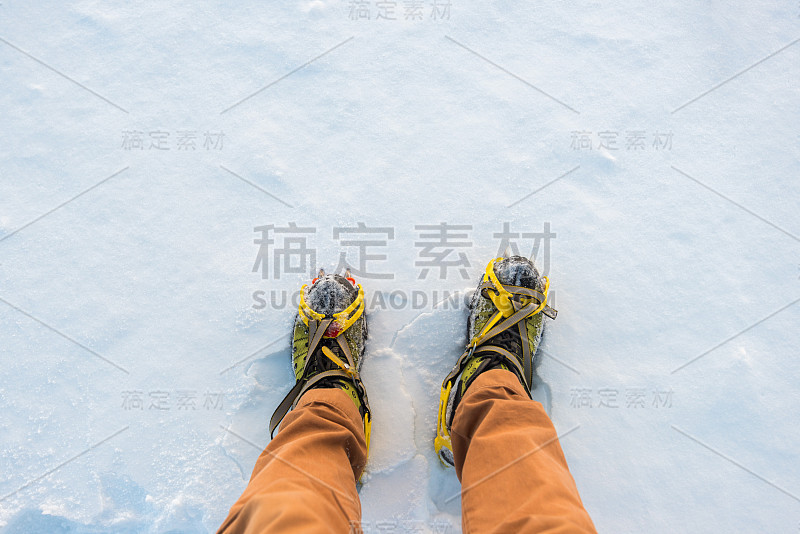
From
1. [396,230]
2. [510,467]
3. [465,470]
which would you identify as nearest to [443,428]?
[465,470]

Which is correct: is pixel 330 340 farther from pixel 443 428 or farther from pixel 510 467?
pixel 510 467

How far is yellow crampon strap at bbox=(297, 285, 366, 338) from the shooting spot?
1.72 meters

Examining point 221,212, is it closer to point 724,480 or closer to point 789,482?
point 724,480

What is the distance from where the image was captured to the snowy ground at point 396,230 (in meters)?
1.67

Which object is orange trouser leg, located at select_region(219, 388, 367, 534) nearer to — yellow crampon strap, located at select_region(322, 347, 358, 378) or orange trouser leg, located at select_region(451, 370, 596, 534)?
yellow crampon strap, located at select_region(322, 347, 358, 378)

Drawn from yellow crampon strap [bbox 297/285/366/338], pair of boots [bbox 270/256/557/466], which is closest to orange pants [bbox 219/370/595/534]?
pair of boots [bbox 270/256/557/466]

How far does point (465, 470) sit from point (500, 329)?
57 cm

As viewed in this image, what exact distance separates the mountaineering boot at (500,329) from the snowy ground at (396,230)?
106 millimetres

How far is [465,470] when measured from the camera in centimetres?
127

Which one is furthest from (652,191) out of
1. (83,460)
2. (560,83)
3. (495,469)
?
(83,460)

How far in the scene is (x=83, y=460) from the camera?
1669 mm

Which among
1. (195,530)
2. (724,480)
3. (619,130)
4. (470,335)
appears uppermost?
(619,130)

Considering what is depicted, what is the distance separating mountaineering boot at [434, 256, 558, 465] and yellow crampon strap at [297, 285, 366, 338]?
16.6 inches

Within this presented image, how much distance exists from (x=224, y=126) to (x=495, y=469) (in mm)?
1847
